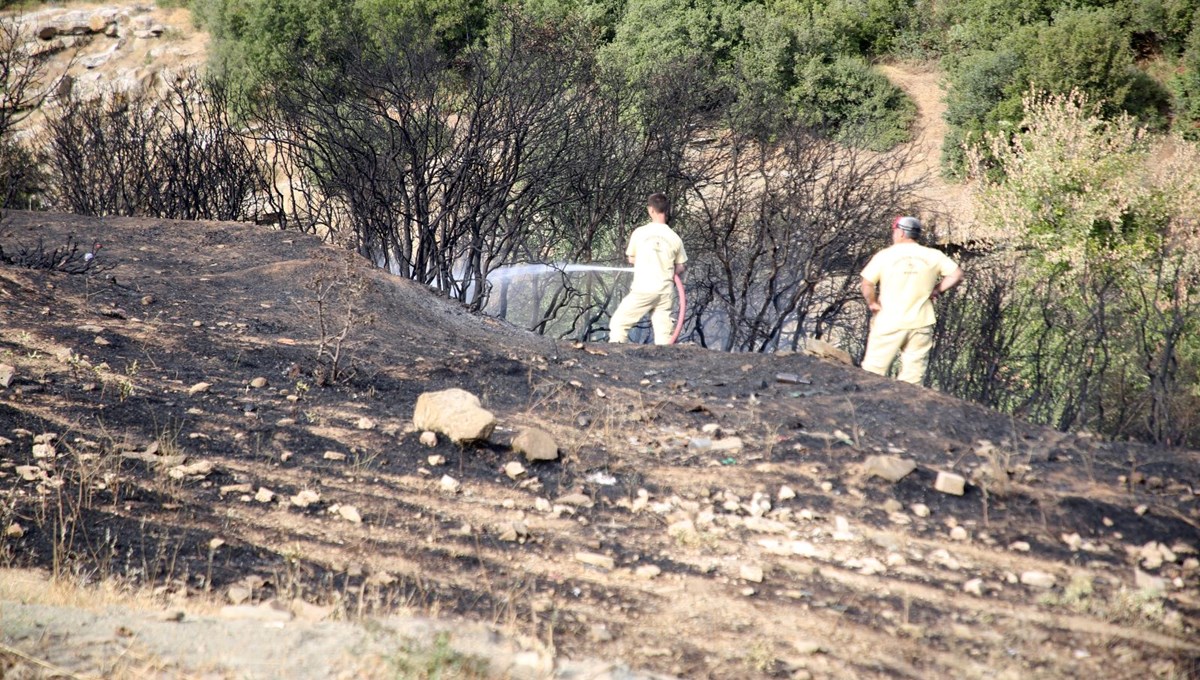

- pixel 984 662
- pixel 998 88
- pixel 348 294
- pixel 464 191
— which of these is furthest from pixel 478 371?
pixel 998 88

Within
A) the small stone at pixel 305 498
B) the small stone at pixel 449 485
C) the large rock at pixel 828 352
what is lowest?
the small stone at pixel 305 498

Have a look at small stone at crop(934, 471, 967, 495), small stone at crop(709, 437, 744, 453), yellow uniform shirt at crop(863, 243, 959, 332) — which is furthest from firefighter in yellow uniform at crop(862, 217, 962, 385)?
small stone at crop(934, 471, 967, 495)

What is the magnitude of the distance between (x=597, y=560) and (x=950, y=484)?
176 cm

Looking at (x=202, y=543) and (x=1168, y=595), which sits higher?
(x=1168, y=595)

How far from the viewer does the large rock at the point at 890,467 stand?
4.69 m

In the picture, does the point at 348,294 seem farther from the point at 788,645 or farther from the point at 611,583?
the point at 788,645

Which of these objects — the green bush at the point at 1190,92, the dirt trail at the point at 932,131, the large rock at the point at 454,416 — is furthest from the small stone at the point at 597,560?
the green bush at the point at 1190,92

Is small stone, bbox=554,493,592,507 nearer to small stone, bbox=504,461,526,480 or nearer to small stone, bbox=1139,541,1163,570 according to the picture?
small stone, bbox=504,461,526,480

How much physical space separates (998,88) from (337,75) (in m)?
22.7

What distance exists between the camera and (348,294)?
7.74 m

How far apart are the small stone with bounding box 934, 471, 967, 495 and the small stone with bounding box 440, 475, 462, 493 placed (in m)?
2.28

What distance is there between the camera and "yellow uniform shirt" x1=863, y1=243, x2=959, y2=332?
21.8 feet

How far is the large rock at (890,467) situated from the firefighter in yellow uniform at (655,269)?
3.29m

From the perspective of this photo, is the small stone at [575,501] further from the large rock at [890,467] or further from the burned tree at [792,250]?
the burned tree at [792,250]
